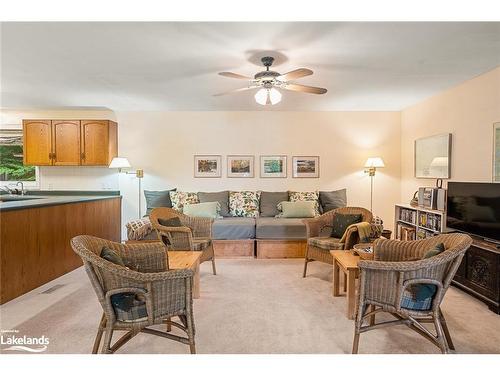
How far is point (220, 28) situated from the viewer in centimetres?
240

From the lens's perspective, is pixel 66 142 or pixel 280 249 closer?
pixel 280 249

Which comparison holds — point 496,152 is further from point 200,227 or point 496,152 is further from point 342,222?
point 200,227

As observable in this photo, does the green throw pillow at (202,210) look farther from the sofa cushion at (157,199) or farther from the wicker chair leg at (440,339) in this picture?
the wicker chair leg at (440,339)

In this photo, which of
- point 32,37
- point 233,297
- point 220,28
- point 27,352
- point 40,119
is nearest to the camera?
point 27,352

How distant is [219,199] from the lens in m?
5.17

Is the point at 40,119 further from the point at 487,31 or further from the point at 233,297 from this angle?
the point at 487,31

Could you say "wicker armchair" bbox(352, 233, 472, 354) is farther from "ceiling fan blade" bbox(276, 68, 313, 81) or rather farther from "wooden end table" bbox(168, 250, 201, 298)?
"ceiling fan blade" bbox(276, 68, 313, 81)

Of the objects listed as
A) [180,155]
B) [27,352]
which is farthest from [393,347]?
[180,155]

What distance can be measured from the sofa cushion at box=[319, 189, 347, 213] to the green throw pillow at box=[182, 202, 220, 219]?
1.91 meters

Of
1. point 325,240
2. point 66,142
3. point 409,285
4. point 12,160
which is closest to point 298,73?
point 325,240

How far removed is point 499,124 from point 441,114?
1163 millimetres

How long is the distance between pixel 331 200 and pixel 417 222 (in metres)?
1.40

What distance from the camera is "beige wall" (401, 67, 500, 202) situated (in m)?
3.31

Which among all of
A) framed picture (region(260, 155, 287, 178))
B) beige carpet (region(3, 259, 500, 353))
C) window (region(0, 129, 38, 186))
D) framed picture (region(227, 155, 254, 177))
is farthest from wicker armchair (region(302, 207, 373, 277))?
window (region(0, 129, 38, 186))
